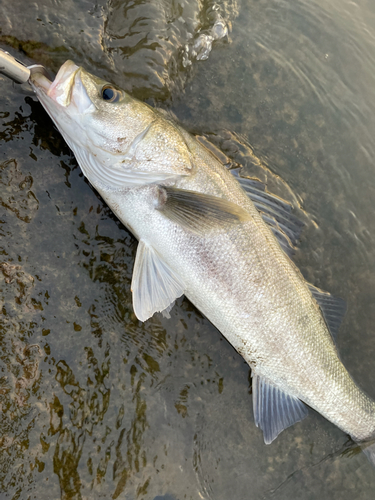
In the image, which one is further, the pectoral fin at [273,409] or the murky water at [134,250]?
the pectoral fin at [273,409]

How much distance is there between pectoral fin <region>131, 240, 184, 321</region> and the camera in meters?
2.40

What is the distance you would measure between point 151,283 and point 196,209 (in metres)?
0.61

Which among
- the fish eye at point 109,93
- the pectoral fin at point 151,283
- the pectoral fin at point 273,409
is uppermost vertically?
the fish eye at point 109,93

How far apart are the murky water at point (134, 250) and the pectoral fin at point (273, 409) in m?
0.15

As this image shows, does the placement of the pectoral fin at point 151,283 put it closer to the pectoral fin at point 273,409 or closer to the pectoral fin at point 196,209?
the pectoral fin at point 196,209

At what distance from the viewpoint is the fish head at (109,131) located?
212 cm

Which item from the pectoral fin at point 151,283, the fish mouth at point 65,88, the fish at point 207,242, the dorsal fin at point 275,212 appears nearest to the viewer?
the fish mouth at point 65,88

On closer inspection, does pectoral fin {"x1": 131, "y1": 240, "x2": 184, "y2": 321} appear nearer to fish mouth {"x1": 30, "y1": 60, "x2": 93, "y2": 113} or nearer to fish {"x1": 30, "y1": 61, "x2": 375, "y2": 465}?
fish {"x1": 30, "y1": 61, "x2": 375, "y2": 465}

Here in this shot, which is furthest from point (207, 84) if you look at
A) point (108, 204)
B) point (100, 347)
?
point (100, 347)

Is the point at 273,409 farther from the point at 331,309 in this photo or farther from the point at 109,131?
the point at 109,131

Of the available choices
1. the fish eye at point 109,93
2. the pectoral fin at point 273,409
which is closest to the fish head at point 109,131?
the fish eye at point 109,93

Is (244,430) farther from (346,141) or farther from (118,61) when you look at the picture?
(118,61)

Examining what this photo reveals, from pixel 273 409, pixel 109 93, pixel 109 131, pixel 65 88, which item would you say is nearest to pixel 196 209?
pixel 109 131

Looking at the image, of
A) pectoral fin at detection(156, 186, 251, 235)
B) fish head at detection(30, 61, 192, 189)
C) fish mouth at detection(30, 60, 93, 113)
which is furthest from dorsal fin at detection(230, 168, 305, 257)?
fish mouth at detection(30, 60, 93, 113)
